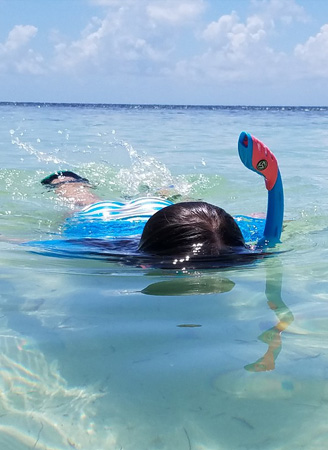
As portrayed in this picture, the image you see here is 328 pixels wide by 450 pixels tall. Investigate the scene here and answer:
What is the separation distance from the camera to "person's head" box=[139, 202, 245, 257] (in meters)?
2.40

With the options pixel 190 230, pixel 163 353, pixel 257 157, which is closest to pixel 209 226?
pixel 190 230

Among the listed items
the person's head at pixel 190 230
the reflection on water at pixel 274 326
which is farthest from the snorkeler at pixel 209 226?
the reflection on water at pixel 274 326

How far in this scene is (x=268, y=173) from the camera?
2.77 m

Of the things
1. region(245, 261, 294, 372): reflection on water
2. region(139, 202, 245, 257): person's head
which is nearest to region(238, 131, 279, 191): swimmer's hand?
region(139, 202, 245, 257): person's head

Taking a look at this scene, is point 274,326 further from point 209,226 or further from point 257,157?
point 257,157

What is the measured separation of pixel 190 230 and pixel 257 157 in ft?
1.77

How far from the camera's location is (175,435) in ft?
3.89

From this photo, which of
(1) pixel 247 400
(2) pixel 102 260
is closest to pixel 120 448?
(1) pixel 247 400

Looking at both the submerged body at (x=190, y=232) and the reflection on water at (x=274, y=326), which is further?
the submerged body at (x=190, y=232)

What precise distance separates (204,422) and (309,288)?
1.13 metres

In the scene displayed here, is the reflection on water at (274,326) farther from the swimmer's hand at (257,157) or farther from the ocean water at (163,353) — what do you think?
the swimmer's hand at (257,157)

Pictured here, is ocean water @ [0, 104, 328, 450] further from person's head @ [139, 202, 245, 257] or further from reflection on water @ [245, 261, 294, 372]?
person's head @ [139, 202, 245, 257]

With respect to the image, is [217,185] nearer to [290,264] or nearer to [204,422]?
[290,264]

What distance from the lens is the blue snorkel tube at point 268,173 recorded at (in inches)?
103
